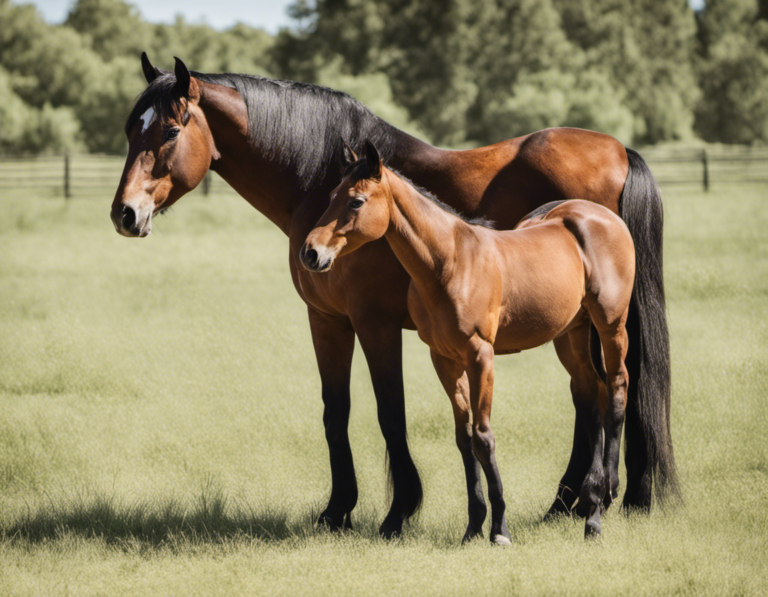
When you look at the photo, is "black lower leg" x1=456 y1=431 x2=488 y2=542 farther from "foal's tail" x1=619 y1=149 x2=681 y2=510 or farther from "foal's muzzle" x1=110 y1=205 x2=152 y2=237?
"foal's muzzle" x1=110 y1=205 x2=152 y2=237

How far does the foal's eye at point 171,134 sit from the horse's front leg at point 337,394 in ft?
4.27

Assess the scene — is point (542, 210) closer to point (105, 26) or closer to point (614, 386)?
point (614, 386)

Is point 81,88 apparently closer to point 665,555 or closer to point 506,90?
point 506,90

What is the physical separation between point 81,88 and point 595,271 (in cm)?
5345

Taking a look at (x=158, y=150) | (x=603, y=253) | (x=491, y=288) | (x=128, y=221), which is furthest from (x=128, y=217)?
(x=603, y=253)

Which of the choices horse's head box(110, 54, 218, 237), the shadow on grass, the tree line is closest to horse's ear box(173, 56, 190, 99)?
horse's head box(110, 54, 218, 237)

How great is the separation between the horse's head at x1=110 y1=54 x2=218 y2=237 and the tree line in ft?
109

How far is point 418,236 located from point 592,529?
6.09ft

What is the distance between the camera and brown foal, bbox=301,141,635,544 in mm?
3387

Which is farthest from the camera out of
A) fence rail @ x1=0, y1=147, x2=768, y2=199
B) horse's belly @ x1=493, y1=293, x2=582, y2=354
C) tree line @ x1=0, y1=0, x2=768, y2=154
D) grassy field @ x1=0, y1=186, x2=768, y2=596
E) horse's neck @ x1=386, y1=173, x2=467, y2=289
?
tree line @ x1=0, y1=0, x2=768, y2=154

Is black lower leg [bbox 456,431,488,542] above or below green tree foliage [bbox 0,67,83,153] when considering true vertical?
below

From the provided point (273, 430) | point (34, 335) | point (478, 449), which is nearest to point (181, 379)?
point (273, 430)

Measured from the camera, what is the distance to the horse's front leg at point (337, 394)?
4.54 m

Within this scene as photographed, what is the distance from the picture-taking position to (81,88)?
50781mm
